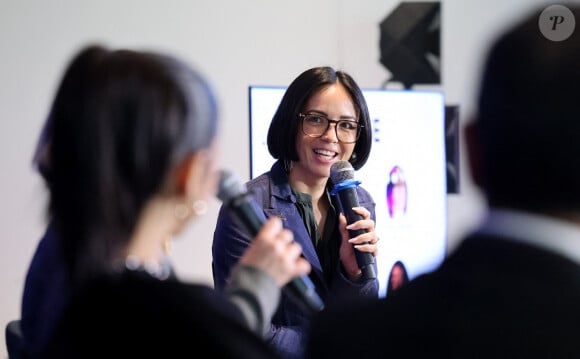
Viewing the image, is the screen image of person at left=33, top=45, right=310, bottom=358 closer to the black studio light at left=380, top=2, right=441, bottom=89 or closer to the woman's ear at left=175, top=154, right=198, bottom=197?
the woman's ear at left=175, top=154, right=198, bottom=197

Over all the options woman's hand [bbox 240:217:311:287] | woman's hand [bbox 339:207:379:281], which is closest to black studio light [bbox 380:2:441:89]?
woman's hand [bbox 339:207:379:281]

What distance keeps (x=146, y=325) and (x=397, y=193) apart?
2.91m

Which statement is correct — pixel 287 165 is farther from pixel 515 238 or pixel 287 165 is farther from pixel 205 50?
pixel 205 50

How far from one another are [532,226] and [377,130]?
9.06ft

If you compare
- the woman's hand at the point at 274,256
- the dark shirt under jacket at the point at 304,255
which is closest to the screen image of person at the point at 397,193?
the dark shirt under jacket at the point at 304,255

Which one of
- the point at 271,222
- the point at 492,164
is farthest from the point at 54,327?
the point at 492,164

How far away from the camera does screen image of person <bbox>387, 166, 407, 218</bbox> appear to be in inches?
143

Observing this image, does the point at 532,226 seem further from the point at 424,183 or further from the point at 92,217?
the point at 424,183

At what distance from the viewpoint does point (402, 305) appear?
932 millimetres

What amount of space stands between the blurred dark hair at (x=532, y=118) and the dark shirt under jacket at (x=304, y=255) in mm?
949

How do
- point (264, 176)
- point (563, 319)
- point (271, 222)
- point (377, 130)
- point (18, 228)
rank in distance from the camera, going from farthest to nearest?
1. point (377, 130)
2. point (18, 228)
3. point (264, 176)
4. point (271, 222)
5. point (563, 319)

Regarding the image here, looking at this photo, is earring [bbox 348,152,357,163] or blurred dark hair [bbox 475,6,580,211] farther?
earring [bbox 348,152,357,163]

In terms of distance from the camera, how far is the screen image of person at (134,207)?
866 mm

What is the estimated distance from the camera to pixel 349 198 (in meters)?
1.95
